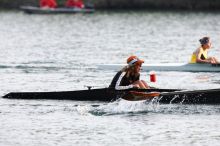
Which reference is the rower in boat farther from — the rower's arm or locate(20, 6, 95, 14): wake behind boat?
the rower's arm

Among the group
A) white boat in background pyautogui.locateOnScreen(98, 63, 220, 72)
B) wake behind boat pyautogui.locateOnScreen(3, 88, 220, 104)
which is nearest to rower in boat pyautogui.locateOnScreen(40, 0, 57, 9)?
white boat in background pyautogui.locateOnScreen(98, 63, 220, 72)

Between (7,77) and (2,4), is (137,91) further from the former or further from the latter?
(2,4)

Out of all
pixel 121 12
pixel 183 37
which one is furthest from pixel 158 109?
pixel 121 12

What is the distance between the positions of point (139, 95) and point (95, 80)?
8642 millimetres

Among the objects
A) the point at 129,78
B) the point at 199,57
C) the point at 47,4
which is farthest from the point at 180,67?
the point at 47,4

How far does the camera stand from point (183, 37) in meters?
62.9

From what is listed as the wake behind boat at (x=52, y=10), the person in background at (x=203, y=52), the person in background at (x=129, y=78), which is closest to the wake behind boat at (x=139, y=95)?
the person in background at (x=129, y=78)

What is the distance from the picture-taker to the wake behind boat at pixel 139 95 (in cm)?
2917

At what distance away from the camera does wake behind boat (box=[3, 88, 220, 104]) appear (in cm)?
2917

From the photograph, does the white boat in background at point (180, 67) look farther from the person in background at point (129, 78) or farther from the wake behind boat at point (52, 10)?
the wake behind boat at point (52, 10)

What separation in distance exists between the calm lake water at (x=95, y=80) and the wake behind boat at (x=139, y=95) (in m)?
0.24

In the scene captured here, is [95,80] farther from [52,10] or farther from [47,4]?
[47,4]

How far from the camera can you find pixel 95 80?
3756 centimetres

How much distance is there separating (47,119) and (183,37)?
1407 inches
